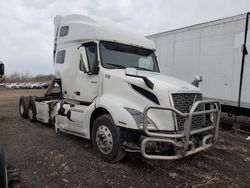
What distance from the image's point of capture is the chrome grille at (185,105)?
4.80 meters

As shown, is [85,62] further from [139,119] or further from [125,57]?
[139,119]

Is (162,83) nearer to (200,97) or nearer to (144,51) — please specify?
(200,97)

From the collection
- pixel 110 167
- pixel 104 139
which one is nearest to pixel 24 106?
pixel 104 139

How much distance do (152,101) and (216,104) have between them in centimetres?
140

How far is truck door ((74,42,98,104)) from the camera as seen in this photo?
588 cm

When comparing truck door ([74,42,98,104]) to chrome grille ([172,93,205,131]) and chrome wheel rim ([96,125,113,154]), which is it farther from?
chrome grille ([172,93,205,131])

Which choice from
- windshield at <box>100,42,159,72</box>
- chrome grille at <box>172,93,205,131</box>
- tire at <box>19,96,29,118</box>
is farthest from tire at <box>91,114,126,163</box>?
tire at <box>19,96,29,118</box>

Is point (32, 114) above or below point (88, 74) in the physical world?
below

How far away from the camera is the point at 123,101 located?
505cm

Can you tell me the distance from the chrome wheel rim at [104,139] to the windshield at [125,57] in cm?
140

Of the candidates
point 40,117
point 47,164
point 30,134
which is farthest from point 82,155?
point 40,117

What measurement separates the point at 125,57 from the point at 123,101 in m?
1.46

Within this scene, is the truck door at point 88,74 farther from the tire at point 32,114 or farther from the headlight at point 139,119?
the tire at point 32,114

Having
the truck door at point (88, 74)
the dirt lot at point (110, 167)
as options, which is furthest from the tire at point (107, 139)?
the truck door at point (88, 74)
